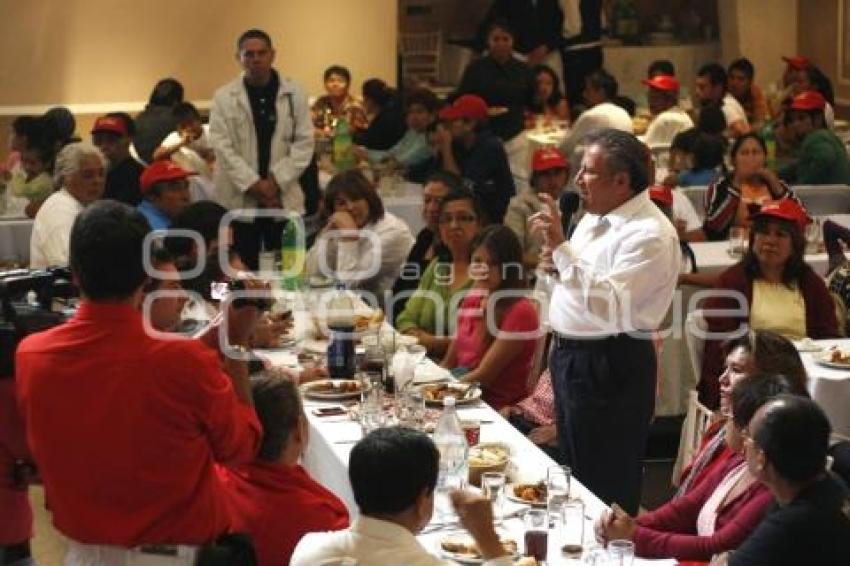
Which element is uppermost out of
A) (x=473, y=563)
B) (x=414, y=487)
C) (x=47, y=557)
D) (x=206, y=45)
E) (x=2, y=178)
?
(x=206, y=45)

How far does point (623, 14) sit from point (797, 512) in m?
10.3

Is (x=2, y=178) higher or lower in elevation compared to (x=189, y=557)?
higher

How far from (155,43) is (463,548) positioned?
805cm

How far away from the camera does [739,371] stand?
4.11 meters

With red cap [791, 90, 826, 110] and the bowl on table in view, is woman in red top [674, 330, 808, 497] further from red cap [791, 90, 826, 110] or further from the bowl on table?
red cap [791, 90, 826, 110]

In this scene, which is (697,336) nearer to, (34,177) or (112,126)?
(112,126)

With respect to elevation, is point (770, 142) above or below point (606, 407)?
above

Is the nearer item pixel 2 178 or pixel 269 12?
pixel 2 178

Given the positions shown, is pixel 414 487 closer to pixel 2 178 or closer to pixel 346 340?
pixel 346 340

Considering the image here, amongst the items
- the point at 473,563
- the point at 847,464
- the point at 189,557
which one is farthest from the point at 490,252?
the point at 189,557

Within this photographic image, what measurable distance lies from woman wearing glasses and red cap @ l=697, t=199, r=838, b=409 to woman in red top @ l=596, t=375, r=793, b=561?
2028 millimetres

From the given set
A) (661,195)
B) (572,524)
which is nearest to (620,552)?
(572,524)

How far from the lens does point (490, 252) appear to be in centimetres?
534

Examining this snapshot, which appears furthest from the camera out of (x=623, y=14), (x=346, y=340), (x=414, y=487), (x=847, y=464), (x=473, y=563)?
(x=623, y=14)
